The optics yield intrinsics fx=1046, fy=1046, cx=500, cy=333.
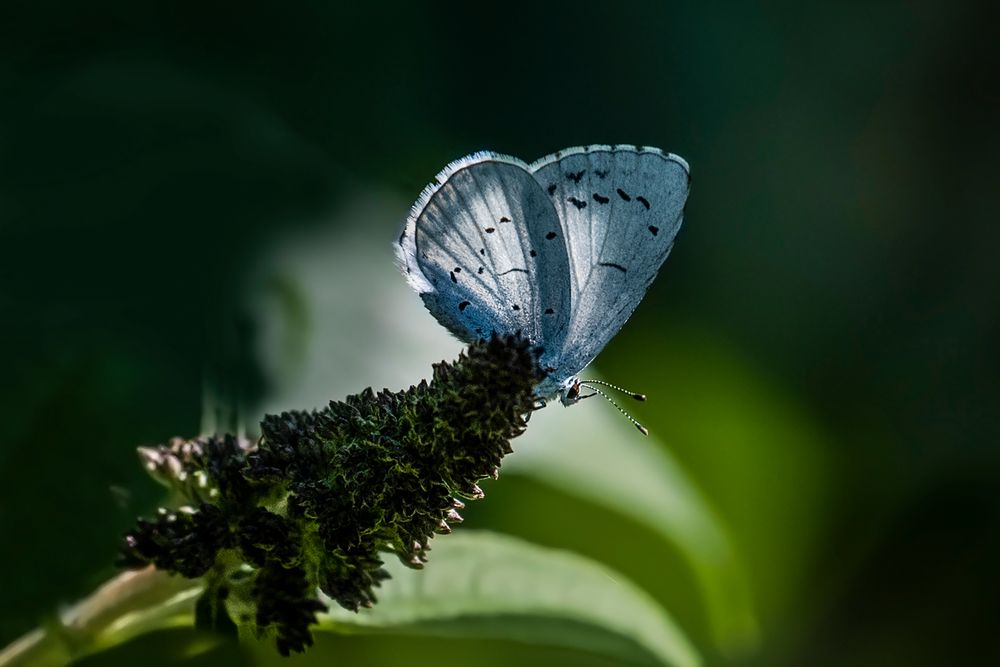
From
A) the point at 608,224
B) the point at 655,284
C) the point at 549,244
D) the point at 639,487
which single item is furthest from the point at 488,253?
the point at 655,284

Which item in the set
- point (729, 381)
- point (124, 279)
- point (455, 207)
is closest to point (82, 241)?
point (124, 279)

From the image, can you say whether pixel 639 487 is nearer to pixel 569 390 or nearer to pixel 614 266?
pixel 569 390

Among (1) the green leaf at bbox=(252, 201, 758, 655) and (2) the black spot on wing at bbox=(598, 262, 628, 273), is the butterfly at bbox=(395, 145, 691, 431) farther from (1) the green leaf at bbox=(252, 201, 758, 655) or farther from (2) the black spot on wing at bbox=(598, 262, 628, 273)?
(1) the green leaf at bbox=(252, 201, 758, 655)

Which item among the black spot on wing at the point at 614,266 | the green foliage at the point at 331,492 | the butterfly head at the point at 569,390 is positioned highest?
the black spot on wing at the point at 614,266

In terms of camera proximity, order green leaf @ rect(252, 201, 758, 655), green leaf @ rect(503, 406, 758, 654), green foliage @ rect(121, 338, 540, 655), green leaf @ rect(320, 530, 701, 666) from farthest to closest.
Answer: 1. green leaf @ rect(503, 406, 758, 654)
2. green leaf @ rect(252, 201, 758, 655)
3. green leaf @ rect(320, 530, 701, 666)
4. green foliage @ rect(121, 338, 540, 655)

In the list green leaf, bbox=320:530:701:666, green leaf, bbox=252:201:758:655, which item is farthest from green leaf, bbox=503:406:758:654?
green leaf, bbox=320:530:701:666

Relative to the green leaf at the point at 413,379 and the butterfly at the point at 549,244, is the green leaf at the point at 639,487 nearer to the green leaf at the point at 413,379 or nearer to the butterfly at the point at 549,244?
the green leaf at the point at 413,379

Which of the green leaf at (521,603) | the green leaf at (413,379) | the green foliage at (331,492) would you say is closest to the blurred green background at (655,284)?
the green leaf at (413,379)
